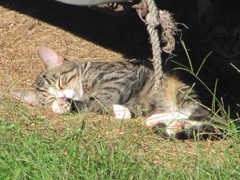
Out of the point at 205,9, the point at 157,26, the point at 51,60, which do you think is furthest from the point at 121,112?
the point at 205,9

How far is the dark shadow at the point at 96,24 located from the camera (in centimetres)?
654

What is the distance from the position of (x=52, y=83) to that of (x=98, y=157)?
6.08 feet

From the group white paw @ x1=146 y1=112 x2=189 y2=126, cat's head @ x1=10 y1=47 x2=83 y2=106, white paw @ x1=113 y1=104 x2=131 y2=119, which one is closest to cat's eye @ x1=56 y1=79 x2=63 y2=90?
cat's head @ x1=10 y1=47 x2=83 y2=106

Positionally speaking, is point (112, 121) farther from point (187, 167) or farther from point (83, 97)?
point (187, 167)

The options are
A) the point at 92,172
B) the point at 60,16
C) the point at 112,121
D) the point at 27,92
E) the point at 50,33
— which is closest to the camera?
the point at 92,172

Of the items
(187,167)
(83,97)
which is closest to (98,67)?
(83,97)

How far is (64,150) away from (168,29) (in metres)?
1.04

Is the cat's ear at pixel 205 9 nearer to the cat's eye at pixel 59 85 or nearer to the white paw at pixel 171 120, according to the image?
the white paw at pixel 171 120

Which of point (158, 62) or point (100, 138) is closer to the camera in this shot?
point (100, 138)

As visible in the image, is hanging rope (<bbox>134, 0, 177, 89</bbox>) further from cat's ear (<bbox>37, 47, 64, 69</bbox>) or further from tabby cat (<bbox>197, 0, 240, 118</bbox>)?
cat's ear (<bbox>37, 47, 64, 69</bbox>)

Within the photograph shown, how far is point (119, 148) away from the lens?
3660mm

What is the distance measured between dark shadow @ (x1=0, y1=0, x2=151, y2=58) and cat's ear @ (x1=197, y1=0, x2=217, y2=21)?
78 cm

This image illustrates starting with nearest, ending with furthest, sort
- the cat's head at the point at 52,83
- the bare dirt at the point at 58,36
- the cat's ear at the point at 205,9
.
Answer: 1. the cat's head at the point at 52,83
2. the cat's ear at the point at 205,9
3. the bare dirt at the point at 58,36

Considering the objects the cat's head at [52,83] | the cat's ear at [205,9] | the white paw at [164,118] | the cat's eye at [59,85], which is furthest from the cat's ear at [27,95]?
the cat's ear at [205,9]
